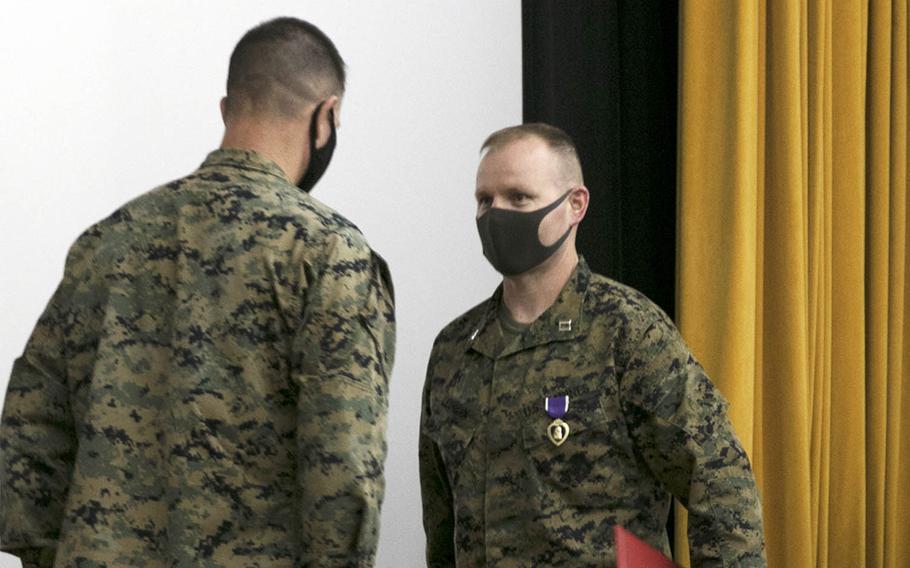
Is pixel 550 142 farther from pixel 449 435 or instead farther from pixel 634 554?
pixel 634 554

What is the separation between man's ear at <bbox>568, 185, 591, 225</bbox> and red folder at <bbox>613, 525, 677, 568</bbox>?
0.66 meters

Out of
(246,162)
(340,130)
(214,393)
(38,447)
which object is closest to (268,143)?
(246,162)

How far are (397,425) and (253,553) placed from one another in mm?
1540

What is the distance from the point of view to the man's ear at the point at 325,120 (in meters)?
1.88

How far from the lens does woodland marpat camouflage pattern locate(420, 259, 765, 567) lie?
213 cm

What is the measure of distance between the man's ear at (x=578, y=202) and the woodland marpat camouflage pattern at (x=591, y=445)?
12cm

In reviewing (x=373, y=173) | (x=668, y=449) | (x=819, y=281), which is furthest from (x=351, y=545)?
(x=819, y=281)

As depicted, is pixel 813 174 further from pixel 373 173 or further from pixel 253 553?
pixel 253 553

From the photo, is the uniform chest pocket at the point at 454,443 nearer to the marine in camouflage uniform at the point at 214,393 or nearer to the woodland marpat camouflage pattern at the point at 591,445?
the woodland marpat camouflage pattern at the point at 591,445

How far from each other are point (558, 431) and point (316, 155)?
0.69 m

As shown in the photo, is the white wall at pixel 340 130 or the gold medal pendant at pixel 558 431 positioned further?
the white wall at pixel 340 130


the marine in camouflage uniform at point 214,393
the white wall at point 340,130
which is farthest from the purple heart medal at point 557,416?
the white wall at point 340,130

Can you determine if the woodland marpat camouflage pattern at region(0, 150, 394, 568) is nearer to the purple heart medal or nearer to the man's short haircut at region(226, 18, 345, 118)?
the man's short haircut at region(226, 18, 345, 118)

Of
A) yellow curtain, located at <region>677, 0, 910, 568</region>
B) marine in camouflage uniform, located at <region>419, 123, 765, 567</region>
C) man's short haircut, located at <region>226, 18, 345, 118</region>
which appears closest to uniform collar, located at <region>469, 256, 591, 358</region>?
marine in camouflage uniform, located at <region>419, 123, 765, 567</region>
